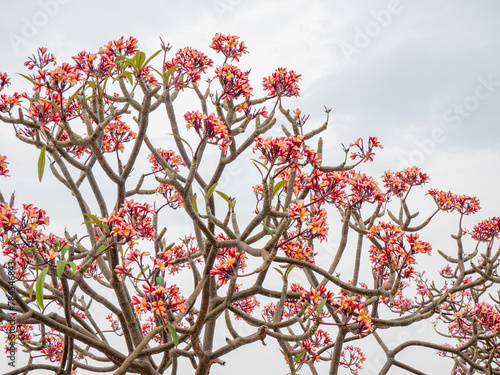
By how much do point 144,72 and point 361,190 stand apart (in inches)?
94.5

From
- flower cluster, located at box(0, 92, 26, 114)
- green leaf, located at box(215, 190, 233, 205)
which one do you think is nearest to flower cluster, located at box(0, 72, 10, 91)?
flower cluster, located at box(0, 92, 26, 114)

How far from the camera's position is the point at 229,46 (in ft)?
13.7

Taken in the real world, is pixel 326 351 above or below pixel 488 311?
below

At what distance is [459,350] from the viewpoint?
5402 millimetres

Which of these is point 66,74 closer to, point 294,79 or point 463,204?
point 294,79

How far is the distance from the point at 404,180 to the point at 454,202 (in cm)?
81

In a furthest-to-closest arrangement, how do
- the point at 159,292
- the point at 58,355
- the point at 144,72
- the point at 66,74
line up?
1. the point at 58,355
2. the point at 144,72
3. the point at 66,74
4. the point at 159,292

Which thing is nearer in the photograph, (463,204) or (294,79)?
(294,79)

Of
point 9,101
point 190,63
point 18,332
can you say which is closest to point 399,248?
point 190,63

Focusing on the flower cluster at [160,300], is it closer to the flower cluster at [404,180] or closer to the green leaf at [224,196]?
the green leaf at [224,196]

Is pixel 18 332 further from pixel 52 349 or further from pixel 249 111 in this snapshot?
pixel 249 111

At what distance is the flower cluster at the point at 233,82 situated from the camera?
367cm

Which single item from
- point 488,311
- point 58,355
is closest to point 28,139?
point 58,355

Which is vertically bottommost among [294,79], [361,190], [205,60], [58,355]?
[58,355]
